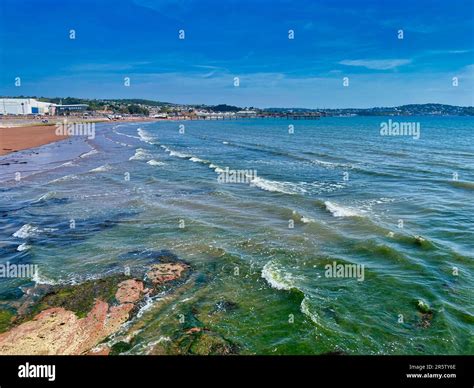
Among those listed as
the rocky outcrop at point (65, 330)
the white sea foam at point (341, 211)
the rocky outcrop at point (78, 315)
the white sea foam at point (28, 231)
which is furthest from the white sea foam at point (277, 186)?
the rocky outcrop at point (65, 330)

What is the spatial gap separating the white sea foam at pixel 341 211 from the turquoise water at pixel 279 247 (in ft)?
0.26

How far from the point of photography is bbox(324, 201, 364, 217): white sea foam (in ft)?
76.7

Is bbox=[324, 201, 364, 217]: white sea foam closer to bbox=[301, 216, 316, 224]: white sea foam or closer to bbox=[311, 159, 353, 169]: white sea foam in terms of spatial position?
bbox=[301, 216, 316, 224]: white sea foam

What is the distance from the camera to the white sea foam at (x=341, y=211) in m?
23.4

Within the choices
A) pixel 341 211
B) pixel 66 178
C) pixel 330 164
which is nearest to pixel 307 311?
pixel 341 211

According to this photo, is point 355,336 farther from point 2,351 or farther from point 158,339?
point 2,351

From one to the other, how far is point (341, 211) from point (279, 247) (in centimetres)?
746

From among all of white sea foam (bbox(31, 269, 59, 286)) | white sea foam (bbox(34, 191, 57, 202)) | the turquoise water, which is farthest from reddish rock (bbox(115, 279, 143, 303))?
white sea foam (bbox(34, 191, 57, 202))

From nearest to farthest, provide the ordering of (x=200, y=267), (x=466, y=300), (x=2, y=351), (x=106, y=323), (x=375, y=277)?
(x=2, y=351)
(x=106, y=323)
(x=466, y=300)
(x=375, y=277)
(x=200, y=267)

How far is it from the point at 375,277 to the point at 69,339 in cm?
1046

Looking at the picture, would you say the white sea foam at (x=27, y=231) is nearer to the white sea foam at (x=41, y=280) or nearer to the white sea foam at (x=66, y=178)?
the white sea foam at (x=41, y=280)
